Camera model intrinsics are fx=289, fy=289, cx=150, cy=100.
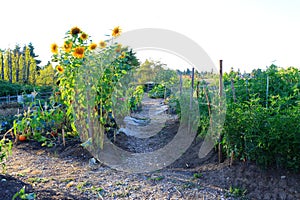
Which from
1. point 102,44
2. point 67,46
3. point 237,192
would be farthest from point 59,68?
point 237,192

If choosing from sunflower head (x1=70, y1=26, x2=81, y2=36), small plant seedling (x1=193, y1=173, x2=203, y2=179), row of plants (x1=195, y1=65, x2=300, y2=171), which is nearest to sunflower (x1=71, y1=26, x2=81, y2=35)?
sunflower head (x1=70, y1=26, x2=81, y2=36)

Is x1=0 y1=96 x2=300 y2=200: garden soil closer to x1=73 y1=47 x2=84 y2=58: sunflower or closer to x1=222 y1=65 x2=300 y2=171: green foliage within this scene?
x1=222 y1=65 x2=300 y2=171: green foliage

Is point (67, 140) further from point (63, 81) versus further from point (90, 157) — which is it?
point (63, 81)

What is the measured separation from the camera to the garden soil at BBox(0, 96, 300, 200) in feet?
9.35

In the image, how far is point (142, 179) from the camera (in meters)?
3.48

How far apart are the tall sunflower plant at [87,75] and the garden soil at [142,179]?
500 millimetres

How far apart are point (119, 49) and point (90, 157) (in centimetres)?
167

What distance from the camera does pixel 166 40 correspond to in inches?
187

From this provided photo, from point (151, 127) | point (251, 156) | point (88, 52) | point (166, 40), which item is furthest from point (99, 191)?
point (151, 127)

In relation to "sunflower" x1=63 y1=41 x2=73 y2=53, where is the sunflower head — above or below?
above

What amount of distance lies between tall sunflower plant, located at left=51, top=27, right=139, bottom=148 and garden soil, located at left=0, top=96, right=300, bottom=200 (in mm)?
500

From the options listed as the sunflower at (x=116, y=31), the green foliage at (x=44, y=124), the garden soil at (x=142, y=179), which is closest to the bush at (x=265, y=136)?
the garden soil at (x=142, y=179)

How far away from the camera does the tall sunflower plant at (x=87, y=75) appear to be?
4016mm

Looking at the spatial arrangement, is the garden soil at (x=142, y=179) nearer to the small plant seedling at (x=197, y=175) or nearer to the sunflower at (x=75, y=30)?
the small plant seedling at (x=197, y=175)
